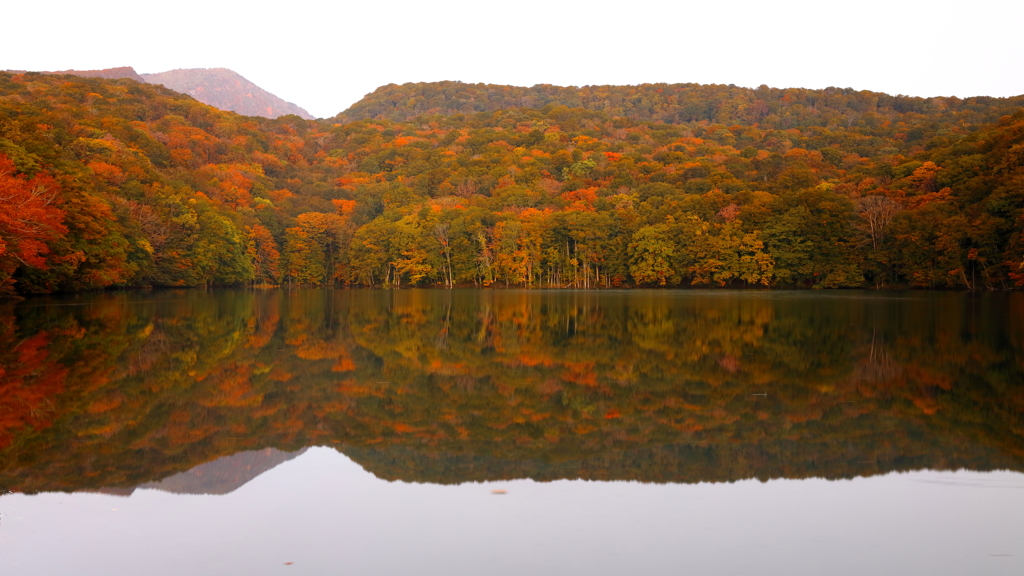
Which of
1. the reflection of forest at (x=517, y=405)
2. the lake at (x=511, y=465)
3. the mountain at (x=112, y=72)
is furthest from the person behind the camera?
the mountain at (x=112, y=72)

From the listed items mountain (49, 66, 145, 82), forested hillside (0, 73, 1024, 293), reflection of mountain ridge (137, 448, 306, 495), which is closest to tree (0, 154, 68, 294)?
forested hillside (0, 73, 1024, 293)

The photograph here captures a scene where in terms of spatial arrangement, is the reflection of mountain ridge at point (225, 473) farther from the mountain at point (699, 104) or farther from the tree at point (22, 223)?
the mountain at point (699, 104)

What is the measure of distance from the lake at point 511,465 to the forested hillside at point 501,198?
2284 centimetres

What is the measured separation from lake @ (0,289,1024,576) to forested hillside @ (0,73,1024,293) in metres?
22.8

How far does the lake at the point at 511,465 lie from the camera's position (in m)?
3.77

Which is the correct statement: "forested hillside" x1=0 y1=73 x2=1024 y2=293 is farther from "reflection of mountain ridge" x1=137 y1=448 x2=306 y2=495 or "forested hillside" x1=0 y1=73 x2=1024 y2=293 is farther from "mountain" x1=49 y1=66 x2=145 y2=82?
"mountain" x1=49 y1=66 x2=145 y2=82

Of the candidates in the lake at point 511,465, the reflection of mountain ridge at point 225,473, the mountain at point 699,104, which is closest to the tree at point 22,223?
the lake at point 511,465

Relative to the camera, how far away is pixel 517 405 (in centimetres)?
771

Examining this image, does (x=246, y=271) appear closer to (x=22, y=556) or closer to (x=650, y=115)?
(x=22, y=556)

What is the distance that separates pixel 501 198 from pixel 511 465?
80961mm

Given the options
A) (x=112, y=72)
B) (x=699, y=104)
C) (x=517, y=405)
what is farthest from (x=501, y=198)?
(x=112, y=72)

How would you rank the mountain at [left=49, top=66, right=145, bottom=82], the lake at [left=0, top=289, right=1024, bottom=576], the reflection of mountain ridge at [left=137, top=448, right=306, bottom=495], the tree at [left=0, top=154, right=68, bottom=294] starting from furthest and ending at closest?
the mountain at [left=49, top=66, right=145, bottom=82], the tree at [left=0, top=154, right=68, bottom=294], the reflection of mountain ridge at [left=137, top=448, right=306, bottom=495], the lake at [left=0, top=289, right=1024, bottom=576]

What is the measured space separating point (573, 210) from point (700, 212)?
531 inches

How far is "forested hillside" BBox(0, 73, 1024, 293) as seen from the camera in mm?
45281
